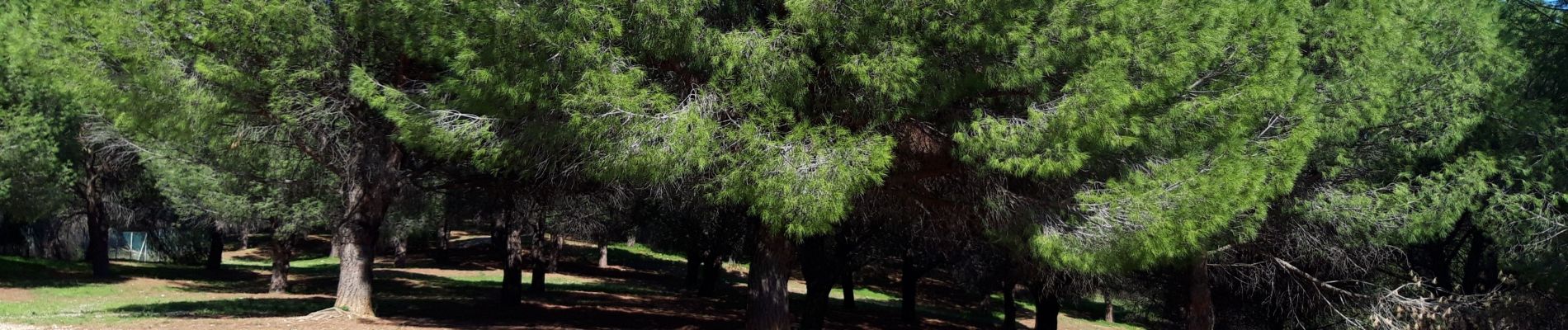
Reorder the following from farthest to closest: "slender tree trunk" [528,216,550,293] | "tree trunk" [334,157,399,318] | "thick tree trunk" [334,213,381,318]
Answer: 1. "slender tree trunk" [528,216,550,293]
2. "thick tree trunk" [334,213,381,318]
3. "tree trunk" [334,157,399,318]

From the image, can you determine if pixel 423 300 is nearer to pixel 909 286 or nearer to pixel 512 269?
pixel 512 269

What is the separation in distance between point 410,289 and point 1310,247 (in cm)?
1987

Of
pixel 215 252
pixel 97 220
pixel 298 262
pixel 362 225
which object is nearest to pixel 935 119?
pixel 362 225

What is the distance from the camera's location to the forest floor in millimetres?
15773

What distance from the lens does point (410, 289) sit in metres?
26.3

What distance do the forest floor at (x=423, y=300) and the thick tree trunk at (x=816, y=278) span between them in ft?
5.06

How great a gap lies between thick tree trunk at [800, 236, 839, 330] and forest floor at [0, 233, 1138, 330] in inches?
60.8

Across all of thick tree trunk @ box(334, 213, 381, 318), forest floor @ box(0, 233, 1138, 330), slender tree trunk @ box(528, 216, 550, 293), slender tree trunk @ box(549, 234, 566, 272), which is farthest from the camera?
slender tree trunk @ box(549, 234, 566, 272)

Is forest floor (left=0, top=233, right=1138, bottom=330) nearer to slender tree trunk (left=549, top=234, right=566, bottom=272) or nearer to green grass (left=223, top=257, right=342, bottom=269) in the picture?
green grass (left=223, top=257, right=342, bottom=269)

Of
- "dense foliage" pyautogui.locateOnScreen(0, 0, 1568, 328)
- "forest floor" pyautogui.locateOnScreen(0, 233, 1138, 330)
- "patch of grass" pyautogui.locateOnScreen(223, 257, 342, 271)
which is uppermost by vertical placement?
"dense foliage" pyautogui.locateOnScreen(0, 0, 1568, 328)

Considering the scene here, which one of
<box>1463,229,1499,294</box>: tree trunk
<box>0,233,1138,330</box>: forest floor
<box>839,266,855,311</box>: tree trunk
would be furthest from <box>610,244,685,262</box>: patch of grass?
<box>1463,229,1499,294</box>: tree trunk

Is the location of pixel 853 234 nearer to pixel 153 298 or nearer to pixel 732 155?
pixel 732 155

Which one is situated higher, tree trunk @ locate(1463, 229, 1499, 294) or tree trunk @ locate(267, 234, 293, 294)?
tree trunk @ locate(1463, 229, 1499, 294)

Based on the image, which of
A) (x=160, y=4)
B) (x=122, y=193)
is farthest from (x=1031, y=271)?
(x=122, y=193)
